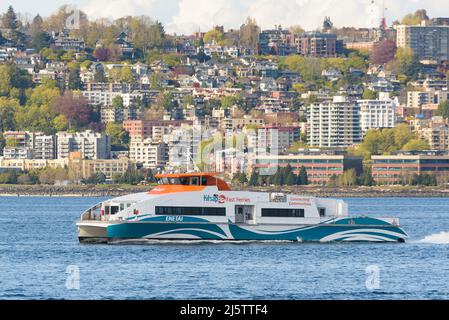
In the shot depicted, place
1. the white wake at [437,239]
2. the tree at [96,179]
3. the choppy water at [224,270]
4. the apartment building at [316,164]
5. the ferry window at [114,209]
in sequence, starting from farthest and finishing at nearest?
1. the tree at [96,179]
2. the apartment building at [316,164]
3. the white wake at [437,239]
4. the ferry window at [114,209]
5. the choppy water at [224,270]

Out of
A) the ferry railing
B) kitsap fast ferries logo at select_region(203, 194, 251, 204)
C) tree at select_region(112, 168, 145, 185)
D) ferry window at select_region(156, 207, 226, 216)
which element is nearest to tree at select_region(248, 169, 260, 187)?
tree at select_region(112, 168, 145, 185)

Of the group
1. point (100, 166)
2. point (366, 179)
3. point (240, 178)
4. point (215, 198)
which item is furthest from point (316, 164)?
point (215, 198)

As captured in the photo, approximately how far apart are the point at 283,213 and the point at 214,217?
2.39 meters

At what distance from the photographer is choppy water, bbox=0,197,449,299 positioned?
33.0 meters

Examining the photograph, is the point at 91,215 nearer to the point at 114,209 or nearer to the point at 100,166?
the point at 114,209

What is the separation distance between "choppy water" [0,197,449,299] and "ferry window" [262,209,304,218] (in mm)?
922

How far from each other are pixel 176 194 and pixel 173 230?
1150 millimetres

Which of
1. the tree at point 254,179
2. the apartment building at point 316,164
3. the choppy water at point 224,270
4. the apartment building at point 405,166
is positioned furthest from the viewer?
the apartment building at point 405,166

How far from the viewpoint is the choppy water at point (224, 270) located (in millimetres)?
33031

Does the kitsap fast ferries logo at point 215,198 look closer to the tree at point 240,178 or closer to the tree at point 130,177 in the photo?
the tree at point 240,178

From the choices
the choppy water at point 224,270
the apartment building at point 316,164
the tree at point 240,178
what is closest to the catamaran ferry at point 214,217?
the choppy water at point 224,270

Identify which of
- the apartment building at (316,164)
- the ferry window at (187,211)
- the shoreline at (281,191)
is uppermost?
the ferry window at (187,211)

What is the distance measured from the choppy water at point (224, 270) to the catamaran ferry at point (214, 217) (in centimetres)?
48

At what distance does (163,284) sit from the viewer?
34.8m
